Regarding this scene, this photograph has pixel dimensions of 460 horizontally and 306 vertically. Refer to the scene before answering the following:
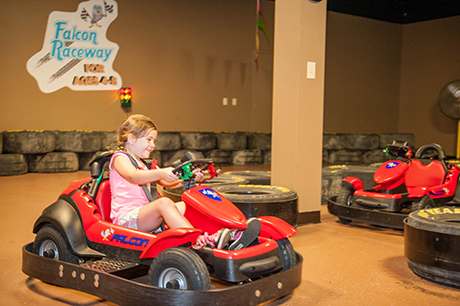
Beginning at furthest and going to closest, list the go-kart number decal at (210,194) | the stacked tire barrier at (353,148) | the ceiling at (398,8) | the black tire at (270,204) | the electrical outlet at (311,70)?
the ceiling at (398,8) < the stacked tire barrier at (353,148) < the electrical outlet at (311,70) < the black tire at (270,204) < the go-kart number decal at (210,194)

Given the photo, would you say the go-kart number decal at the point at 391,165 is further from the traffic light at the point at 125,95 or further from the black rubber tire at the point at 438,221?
the traffic light at the point at 125,95

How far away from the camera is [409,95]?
10375 millimetres

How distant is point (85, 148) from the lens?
252 inches

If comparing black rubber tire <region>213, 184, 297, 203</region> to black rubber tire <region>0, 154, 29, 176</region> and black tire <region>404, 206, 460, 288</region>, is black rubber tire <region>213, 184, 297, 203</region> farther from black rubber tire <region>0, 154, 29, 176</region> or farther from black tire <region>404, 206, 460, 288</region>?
black rubber tire <region>0, 154, 29, 176</region>

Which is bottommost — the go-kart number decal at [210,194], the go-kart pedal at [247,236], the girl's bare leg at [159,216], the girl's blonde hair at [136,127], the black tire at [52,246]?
the black tire at [52,246]

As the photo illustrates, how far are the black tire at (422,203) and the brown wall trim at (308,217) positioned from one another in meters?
0.65

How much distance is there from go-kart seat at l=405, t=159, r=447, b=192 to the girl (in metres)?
2.16

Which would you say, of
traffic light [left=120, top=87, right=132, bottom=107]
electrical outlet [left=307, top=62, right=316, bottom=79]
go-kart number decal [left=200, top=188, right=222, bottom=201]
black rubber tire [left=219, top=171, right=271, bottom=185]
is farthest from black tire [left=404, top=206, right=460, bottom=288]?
traffic light [left=120, top=87, right=132, bottom=107]

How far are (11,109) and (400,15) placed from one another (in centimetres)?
798

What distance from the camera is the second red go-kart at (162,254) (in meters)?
1.53

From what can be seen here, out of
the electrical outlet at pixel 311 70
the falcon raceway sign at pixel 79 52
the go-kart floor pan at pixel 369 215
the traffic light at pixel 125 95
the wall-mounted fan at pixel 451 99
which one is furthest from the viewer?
the wall-mounted fan at pixel 451 99

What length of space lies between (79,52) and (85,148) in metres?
1.61

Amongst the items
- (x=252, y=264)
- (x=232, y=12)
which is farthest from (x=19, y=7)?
(x=252, y=264)

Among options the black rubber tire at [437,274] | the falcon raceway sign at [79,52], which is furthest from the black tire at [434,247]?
the falcon raceway sign at [79,52]
